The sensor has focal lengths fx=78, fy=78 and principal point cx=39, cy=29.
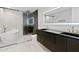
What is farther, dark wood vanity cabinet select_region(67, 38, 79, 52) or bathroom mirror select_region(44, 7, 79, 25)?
bathroom mirror select_region(44, 7, 79, 25)

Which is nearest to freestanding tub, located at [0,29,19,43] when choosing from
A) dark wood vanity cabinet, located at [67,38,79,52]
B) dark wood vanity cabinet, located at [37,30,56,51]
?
dark wood vanity cabinet, located at [37,30,56,51]

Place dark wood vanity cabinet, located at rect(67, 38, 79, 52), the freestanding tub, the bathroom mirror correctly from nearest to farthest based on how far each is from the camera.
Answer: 1. dark wood vanity cabinet, located at rect(67, 38, 79, 52)
2. the bathroom mirror
3. the freestanding tub

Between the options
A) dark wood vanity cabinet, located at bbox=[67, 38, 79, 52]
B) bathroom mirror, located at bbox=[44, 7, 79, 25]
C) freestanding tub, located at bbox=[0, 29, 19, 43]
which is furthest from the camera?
freestanding tub, located at bbox=[0, 29, 19, 43]

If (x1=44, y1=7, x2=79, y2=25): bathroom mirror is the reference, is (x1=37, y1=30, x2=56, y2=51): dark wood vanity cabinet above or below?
below

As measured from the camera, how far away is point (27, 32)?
1.53m

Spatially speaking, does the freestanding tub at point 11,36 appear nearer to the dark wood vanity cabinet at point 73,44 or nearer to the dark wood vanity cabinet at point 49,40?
the dark wood vanity cabinet at point 49,40

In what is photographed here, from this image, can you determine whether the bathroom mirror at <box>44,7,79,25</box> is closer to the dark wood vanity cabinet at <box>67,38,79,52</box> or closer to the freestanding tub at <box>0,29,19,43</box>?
the dark wood vanity cabinet at <box>67,38,79,52</box>

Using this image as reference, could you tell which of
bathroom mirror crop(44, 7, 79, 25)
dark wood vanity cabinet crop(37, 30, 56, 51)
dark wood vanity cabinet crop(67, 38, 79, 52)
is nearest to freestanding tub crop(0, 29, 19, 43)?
dark wood vanity cabinet crop(37, 30, 56, 51)

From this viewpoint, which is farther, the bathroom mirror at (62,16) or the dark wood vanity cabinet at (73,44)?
the bathroom mirror at (62,16)

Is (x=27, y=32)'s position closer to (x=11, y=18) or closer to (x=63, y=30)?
(x=11, y=18)

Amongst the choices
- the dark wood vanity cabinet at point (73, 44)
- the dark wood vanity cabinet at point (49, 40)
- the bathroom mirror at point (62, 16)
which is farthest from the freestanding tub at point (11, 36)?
the dark wood vanity cabinet at point (73, 44)

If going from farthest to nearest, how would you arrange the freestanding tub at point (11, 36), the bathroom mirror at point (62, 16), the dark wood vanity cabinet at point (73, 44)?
1. the freestanding tub at point (11, 36)
2. the bathroom mirror at point (62, 16)
3. the dark wood vanity cabinet at point (73, 44)

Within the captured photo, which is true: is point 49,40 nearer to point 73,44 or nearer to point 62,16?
point 62,16

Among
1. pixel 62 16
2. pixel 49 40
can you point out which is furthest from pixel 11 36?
pixel 62 16
